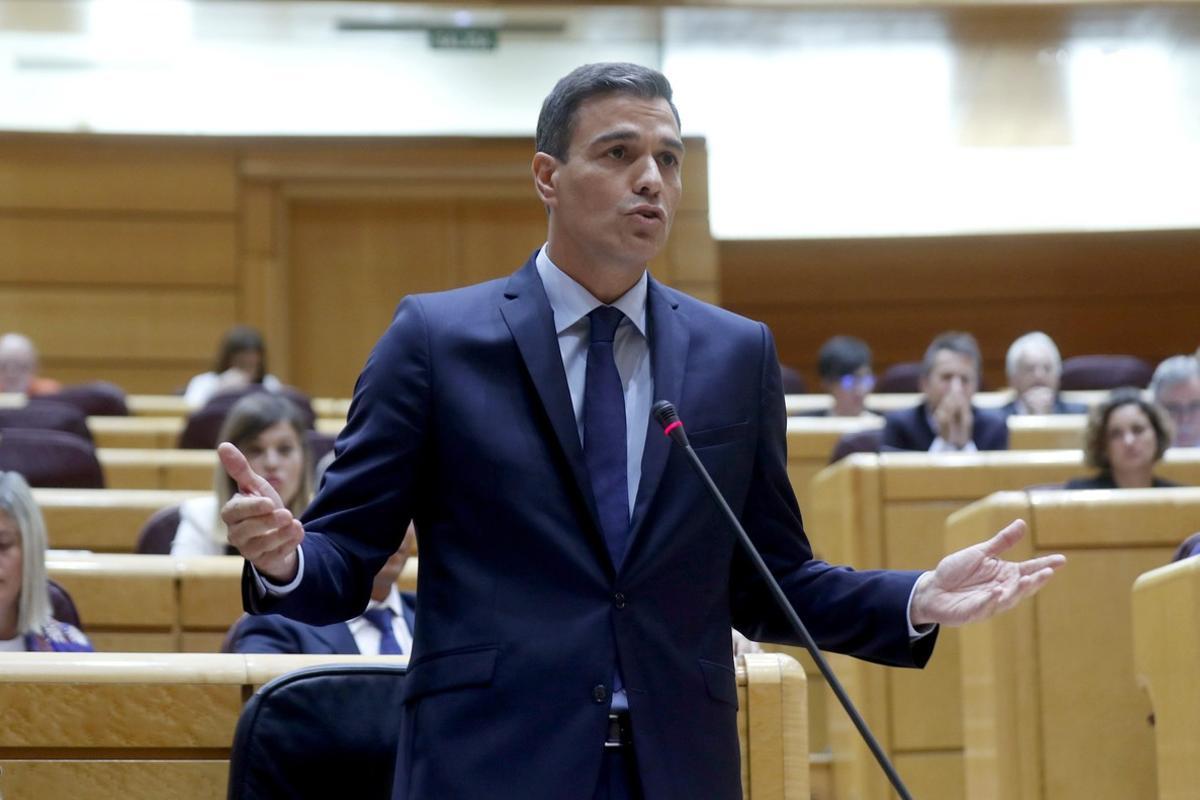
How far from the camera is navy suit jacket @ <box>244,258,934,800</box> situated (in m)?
1.07

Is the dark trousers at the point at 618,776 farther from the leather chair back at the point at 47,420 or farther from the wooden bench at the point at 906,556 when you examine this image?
the leather chair back at the point at 47,420

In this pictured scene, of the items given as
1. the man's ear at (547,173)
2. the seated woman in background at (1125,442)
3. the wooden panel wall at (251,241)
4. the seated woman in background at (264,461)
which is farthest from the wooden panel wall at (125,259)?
the man's ear at (547,173)

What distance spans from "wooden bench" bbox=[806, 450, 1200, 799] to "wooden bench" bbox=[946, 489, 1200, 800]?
31cm

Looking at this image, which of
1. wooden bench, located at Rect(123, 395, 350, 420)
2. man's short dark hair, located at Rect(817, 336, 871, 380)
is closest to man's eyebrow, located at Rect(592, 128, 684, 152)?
man's short dark hair, located at Rect(817, 336, 871, 380)

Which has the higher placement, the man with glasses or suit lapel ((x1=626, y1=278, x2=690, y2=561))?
the man with glasses

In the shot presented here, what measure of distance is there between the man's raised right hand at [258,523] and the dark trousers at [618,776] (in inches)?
9.9

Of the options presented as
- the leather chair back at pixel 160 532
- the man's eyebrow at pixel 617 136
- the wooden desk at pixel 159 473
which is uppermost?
the man's eyebrow at pixel 617 136

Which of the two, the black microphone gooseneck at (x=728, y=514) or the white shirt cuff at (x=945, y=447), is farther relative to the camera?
the white shirt cuff at (x=945, y=447)

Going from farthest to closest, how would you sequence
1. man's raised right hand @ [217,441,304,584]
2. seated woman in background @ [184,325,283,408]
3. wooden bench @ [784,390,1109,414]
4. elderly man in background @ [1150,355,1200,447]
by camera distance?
1. seated woman in background @ [184,325,283,408]
2. wooden bench @ [784,390,1109,414]
3. elderly man in background @ [1150,355,1200,447]
4. man's raised right hand @ [217,441,304,584]

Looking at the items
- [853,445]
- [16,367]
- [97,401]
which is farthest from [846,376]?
[16,367]

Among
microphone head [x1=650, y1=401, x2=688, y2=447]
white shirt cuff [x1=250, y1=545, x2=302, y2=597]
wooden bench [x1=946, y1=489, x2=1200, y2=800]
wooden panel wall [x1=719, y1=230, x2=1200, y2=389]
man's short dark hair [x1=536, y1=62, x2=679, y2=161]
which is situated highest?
wooden panel wall [x1=719, y1=230, x2=1200, y2=389]

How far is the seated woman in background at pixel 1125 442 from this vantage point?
10.8 ft

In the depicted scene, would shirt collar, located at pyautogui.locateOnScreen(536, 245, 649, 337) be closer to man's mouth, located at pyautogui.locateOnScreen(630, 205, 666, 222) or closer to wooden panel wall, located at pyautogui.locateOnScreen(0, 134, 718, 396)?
man's mouth, located at pyautogui.locateOnScreen(630, 205, 666, 222)

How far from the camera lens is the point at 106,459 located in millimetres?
4145
